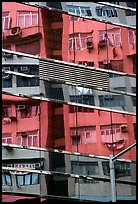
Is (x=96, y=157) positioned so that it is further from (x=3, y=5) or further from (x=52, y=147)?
(x=3, y=5)

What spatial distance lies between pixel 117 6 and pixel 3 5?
5.08 metres

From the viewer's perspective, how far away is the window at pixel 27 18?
18.3m

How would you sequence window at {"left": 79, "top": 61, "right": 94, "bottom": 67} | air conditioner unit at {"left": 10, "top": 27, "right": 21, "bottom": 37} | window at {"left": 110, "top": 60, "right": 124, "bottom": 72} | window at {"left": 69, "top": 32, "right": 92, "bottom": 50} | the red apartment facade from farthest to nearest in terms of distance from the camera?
window at {"left": 110, "top": 60, "right": 124, "bottom": 72} → window at {"left": 79, "top": 61, "right": 94, "bottom": 67} → window at {"left": 69, "top": 32, "right": 92, "bottom": 50} → air conditioner unit at {"left": 10, "top": 27, "right": 21, "bottom": 37} → the red apartment facade

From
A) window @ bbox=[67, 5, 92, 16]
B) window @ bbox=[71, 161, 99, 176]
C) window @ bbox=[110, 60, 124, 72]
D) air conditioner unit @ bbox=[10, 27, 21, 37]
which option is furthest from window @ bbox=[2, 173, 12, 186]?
window @ bbox=[67, 5, 92, 16]

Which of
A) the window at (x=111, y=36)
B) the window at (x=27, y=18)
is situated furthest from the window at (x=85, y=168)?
the window at (x=27, y=18)

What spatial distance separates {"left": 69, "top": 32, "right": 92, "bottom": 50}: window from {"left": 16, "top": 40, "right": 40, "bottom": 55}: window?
4.58 ft

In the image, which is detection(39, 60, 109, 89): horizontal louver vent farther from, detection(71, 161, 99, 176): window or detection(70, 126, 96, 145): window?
detection(71, 161, 99, 176): window

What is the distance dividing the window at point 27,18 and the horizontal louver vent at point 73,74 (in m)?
1.66

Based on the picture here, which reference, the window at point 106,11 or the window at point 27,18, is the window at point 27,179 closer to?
the window at point 27,18

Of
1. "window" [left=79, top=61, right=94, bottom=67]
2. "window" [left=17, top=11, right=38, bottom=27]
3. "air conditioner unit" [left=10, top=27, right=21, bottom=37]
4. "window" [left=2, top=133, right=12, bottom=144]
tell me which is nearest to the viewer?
"window" [left=2, top=133, right=12, bottom=144]

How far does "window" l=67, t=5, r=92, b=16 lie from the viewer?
62.8 ft

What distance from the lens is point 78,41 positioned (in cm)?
1869

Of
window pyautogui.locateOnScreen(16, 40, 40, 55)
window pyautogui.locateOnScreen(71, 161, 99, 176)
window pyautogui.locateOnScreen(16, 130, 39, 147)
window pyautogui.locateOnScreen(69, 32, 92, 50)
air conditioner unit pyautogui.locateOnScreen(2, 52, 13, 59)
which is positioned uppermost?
window pyautogui.locateOnScreen(69, 32, 92, 50)

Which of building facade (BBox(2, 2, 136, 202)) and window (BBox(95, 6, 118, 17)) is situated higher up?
window (BBox(95, 6, 118, 17))
